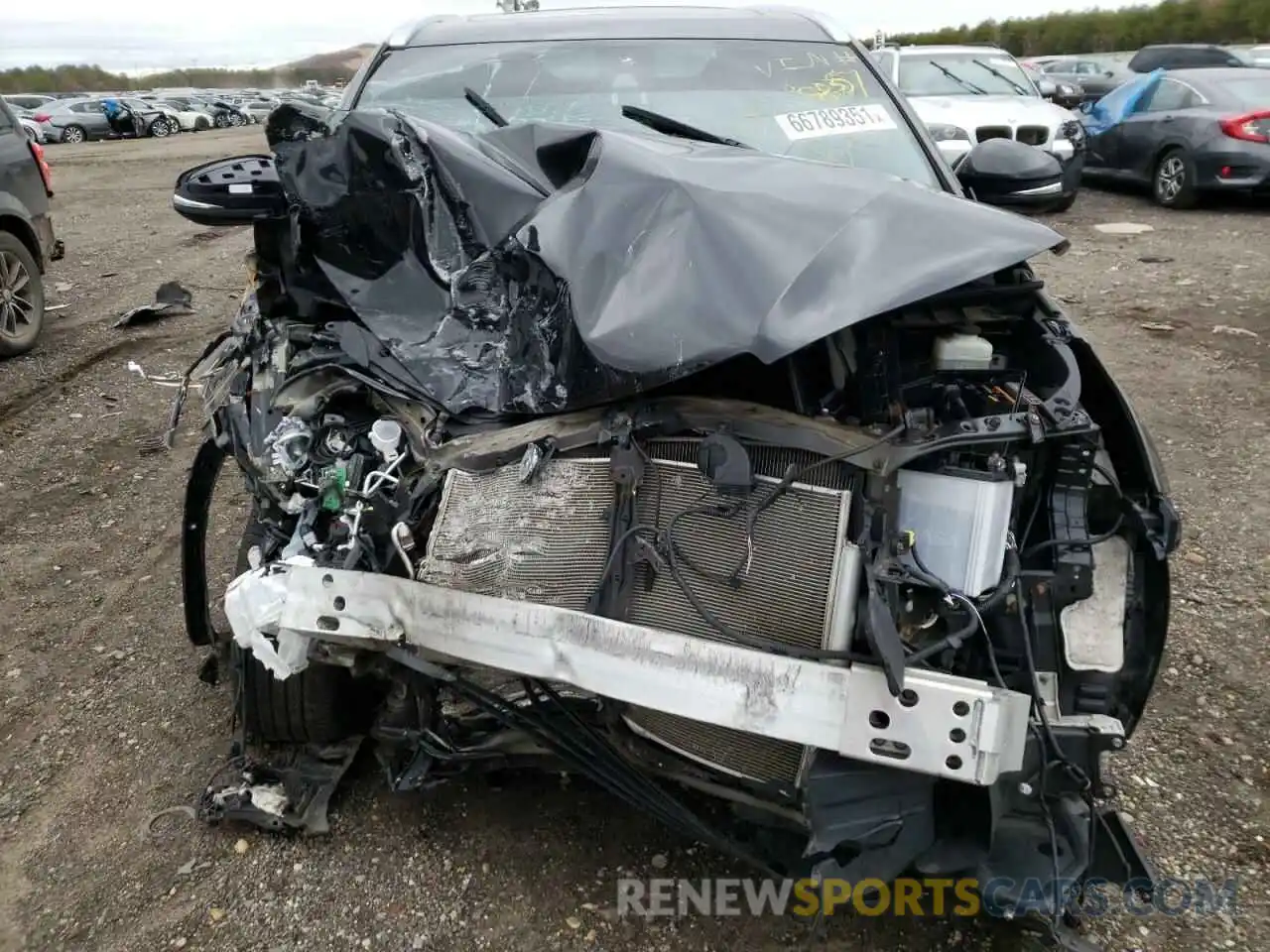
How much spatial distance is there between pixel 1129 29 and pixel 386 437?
130ft

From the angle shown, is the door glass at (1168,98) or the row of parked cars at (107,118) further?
the row of parked cars at (107,118)

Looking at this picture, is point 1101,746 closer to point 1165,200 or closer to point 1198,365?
point 1198,365

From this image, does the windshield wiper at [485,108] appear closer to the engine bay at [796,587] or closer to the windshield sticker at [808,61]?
the windshield sticker at [808,61]

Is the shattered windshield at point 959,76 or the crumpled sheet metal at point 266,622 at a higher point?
the shattered windshield at point 959,76

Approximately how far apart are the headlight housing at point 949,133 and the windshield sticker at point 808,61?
21.6 feet

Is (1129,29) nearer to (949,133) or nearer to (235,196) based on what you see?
(949,133)

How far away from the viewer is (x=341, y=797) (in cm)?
254

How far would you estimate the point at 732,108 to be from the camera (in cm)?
313

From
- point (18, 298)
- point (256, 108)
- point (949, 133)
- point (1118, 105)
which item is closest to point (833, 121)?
point (18, 298)

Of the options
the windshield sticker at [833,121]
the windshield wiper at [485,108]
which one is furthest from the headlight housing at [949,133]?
the windshield wiper at [485,108]

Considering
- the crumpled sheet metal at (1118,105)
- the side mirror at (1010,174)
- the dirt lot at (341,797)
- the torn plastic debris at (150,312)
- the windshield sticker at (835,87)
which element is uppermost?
the windshield sticker at (835,87)

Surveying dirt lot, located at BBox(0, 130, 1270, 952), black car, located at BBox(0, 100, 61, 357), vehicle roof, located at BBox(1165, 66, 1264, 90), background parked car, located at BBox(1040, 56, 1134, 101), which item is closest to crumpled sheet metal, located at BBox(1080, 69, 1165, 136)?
vehicle roof, located at BBox(1165, 66, 1264, 90)

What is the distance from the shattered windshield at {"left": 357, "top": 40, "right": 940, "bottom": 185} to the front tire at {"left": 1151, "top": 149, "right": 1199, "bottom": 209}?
8.25 m

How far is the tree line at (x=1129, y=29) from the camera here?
30.5 metres
